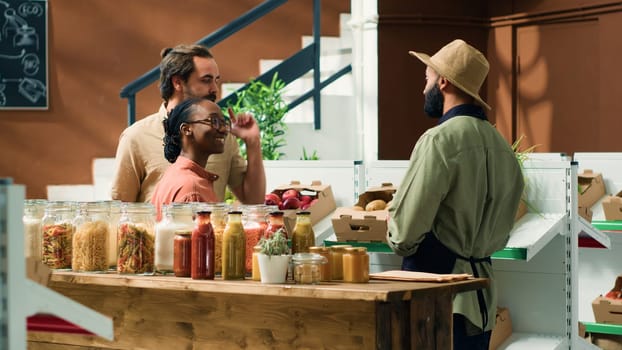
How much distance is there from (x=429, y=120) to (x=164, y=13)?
2396 mm

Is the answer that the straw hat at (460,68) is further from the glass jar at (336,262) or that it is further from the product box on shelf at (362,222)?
the product box on shelf at (362,222)

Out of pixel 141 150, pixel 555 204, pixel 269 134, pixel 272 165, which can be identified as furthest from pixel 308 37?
pixel 141 150

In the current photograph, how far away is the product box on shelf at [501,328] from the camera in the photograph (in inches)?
170

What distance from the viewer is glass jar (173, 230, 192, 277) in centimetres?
284

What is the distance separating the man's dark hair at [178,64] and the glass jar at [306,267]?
1350 mm

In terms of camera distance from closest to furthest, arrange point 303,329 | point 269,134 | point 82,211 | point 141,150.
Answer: point 303,329 < point 82,211 < point 141,150 < point 269,134

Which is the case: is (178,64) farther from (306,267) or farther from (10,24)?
(10,24)

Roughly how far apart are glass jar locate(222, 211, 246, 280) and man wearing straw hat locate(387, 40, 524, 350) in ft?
2.29

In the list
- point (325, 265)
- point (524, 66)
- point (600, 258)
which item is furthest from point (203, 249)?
point (524, 66)

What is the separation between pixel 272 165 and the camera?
17.4 feet

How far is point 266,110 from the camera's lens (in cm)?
700

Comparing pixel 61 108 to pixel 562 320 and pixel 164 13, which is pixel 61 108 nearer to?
pixel 164 13

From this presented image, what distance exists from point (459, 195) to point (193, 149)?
2.87 feet

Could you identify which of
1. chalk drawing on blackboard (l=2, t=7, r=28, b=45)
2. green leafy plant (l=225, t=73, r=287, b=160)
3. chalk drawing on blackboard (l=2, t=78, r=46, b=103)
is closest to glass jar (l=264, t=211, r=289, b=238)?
green leafy plant (l=225, t=73, r=287, b=160)
